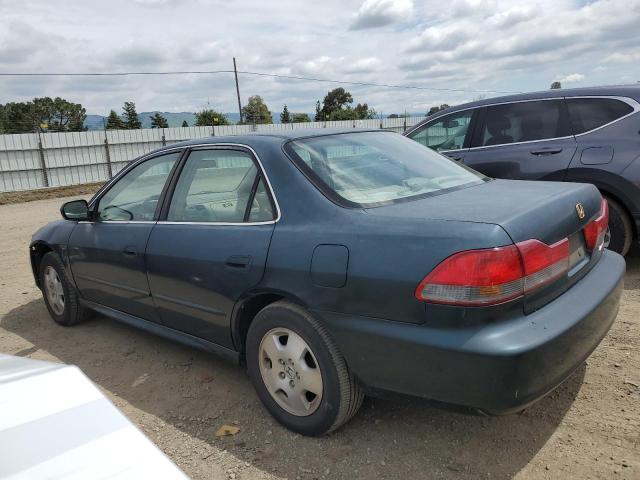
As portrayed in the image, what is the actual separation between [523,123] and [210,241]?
151 inches

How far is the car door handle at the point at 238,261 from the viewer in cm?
284

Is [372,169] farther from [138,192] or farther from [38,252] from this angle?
[38,252]

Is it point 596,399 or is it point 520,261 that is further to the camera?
point 596,399

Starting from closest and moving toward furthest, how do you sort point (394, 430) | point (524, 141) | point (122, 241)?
1. point (394, 430)
2. point (122, 241)
3. point (524, 141)

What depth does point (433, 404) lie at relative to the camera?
2.25m

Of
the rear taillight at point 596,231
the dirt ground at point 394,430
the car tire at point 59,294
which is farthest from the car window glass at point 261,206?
the car tire at point 59,294

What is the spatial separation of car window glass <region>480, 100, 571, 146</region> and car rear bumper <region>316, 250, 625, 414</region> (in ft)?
10.5

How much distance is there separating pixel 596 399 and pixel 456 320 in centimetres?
136

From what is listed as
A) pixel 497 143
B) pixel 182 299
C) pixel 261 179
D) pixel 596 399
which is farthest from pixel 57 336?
pixel 497 143

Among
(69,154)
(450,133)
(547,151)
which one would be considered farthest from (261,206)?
(69,154)

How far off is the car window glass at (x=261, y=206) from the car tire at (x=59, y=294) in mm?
2448

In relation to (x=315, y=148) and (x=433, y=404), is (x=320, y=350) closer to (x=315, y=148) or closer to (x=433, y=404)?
(x=433, y=404)

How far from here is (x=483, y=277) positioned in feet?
6.79

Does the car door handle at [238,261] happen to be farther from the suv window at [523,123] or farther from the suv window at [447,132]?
the suv window at [523,123]
